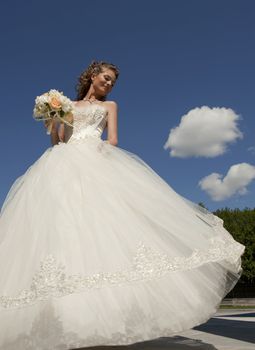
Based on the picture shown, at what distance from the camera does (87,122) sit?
6801mm

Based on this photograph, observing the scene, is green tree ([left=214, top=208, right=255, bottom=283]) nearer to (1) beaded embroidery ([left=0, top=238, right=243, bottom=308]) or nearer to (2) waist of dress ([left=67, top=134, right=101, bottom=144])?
(2) waist of dress ([left=67, top=134, right=101, bottom=144])

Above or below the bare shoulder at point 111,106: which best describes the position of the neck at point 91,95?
above

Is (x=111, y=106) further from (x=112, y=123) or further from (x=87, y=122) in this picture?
(x=87, y=122)

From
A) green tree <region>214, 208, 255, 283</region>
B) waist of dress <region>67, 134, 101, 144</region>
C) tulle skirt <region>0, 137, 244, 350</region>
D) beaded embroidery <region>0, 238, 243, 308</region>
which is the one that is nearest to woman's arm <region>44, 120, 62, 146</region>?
waist of dress <region>67, 134, 101, 144</region>

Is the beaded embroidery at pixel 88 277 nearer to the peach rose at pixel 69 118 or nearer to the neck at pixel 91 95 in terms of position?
the peach rose at pixel 69 118

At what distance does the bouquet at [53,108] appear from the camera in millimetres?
6656

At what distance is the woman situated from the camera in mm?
4738

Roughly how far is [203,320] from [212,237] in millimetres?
1141

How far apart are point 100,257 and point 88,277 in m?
0.28

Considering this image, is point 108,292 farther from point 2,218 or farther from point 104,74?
point 104,74

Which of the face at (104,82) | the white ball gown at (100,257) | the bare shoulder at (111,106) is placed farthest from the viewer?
the face at (104,82)

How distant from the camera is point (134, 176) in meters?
6.26

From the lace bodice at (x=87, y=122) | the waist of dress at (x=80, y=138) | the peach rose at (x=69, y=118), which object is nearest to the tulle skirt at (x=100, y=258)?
the waist of dress at (x=80, y=138)

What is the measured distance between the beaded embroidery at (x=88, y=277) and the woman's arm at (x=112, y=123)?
191cm
